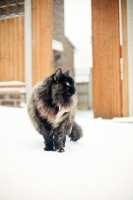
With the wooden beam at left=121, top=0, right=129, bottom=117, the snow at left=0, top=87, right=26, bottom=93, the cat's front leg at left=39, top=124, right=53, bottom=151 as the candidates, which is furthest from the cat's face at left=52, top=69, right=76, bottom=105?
the snow at left=0, top=87, right=26, bottom=93

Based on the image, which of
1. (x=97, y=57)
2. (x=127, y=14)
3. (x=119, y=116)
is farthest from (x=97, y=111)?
(x=127, y=14)

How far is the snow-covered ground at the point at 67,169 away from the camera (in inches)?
65.7

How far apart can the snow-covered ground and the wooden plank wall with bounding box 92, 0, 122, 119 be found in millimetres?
3331

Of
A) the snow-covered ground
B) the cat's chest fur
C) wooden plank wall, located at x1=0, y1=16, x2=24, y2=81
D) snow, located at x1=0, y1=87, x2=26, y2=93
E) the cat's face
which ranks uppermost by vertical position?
wooden plank wall, located at x1=0, y1=16, x2=24, y2=81

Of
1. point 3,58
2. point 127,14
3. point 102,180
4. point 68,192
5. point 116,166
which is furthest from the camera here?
point 3,58

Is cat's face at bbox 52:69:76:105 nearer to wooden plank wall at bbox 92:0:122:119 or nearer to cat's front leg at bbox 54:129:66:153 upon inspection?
cat's front leg at bbox 54:129:66:153

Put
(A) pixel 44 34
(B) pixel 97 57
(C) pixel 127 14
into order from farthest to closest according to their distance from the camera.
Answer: (A) pixel 44 34 → (B) pixel 97 57 → (C) pixel 127 14

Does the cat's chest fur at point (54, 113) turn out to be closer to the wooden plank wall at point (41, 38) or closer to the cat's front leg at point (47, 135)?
the cat's front leg at point (47, 135)

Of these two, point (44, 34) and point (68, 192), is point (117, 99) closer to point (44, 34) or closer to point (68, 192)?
point (44, 34)

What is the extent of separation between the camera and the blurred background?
21.5 feet

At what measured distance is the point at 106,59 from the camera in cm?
696

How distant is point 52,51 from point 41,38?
617mm

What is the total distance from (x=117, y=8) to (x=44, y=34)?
2683mm

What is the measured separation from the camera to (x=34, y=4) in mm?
7746
